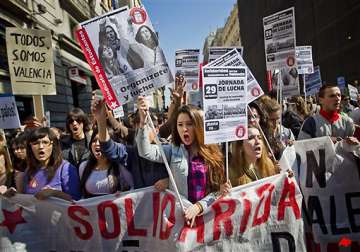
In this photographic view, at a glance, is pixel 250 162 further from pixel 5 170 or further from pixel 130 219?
pixel 5 170

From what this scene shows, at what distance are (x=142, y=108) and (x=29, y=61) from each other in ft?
9.06

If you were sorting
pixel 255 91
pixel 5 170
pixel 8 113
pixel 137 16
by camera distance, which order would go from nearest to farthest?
1. pixel 137 16
2. pixel 5 170
3. pixel 255 91
4. pixel 8 113

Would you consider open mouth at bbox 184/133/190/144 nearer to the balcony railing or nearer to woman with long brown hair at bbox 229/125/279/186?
woman with long brown hair at bbox 229/125/279/186

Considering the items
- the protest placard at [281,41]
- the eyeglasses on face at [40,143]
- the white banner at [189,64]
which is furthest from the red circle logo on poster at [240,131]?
the white banner at [189,64]

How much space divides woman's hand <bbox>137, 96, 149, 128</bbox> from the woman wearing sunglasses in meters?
0.82

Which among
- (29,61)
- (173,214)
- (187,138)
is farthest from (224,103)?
(29,61)

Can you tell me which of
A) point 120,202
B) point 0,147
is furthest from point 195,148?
point 0,147

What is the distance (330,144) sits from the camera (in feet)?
12.5

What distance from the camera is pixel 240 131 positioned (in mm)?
3314

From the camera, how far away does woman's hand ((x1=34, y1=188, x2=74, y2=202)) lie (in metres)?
3.38

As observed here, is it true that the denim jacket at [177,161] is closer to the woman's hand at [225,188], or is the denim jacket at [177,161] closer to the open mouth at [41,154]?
the woman's hand at [225,188]

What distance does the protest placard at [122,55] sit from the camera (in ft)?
10.8

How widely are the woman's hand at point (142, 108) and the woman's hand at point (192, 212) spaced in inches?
27.6

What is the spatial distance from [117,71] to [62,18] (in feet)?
46.9
